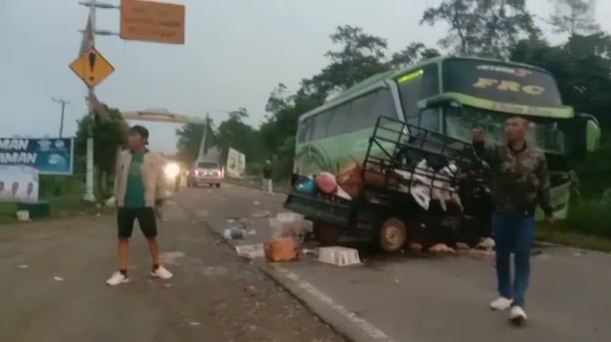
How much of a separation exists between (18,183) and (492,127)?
1307 centimetres

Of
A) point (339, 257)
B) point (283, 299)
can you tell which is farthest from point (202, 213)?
point (283, 299)

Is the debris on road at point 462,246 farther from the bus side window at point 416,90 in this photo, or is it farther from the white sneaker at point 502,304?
the white sneaker at point 502,304

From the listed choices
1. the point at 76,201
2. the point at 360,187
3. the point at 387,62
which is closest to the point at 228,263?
the point at 360,187

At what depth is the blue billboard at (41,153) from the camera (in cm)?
2158

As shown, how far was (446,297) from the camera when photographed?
27.4 ft

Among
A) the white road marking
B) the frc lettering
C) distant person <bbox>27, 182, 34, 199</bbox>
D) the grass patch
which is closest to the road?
the white road marking

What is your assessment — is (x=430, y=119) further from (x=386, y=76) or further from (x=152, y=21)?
(x=152, y=21)

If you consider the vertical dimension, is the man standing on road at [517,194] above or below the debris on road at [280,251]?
above

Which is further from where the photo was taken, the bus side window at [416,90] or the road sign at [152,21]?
the road sign at [152,21]

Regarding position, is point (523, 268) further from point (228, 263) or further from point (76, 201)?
point (76, 201)

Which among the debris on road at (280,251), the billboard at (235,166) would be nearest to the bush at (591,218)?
the debris on road at (280,251)

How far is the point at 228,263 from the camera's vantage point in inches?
445

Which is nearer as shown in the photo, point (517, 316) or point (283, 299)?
point (517, 316)

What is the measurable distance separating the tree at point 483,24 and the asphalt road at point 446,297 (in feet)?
113
